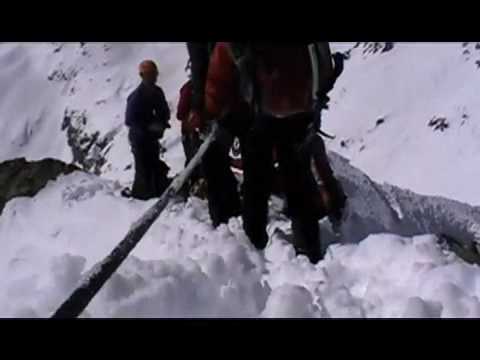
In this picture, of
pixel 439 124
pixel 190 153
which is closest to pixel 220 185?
pixel 190 153

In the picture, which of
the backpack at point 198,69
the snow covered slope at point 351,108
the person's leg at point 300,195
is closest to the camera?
the person's leg at point 300,195

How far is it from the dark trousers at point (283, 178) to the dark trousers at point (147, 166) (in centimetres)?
315

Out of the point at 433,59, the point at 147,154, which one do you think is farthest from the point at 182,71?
the point at 147,154

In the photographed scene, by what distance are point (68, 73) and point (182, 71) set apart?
720 inches

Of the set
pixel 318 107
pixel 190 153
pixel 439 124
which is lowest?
pixel 439 124

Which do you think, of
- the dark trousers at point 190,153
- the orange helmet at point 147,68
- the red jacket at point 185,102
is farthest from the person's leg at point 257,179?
the orange helmet at point 147,68

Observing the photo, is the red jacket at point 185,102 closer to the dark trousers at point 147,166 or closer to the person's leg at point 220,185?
the dark trousers at point 147,166

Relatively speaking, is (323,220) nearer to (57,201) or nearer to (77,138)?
(57,201)

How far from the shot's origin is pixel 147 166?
789 centimetres

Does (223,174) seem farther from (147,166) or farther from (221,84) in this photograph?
(147,166)

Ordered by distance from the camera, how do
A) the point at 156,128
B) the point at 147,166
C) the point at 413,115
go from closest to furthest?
the point at 156,128 < the point at 147,166 < the point at 413,115

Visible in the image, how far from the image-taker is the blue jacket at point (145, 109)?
7455 mm

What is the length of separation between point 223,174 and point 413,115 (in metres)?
40.1
